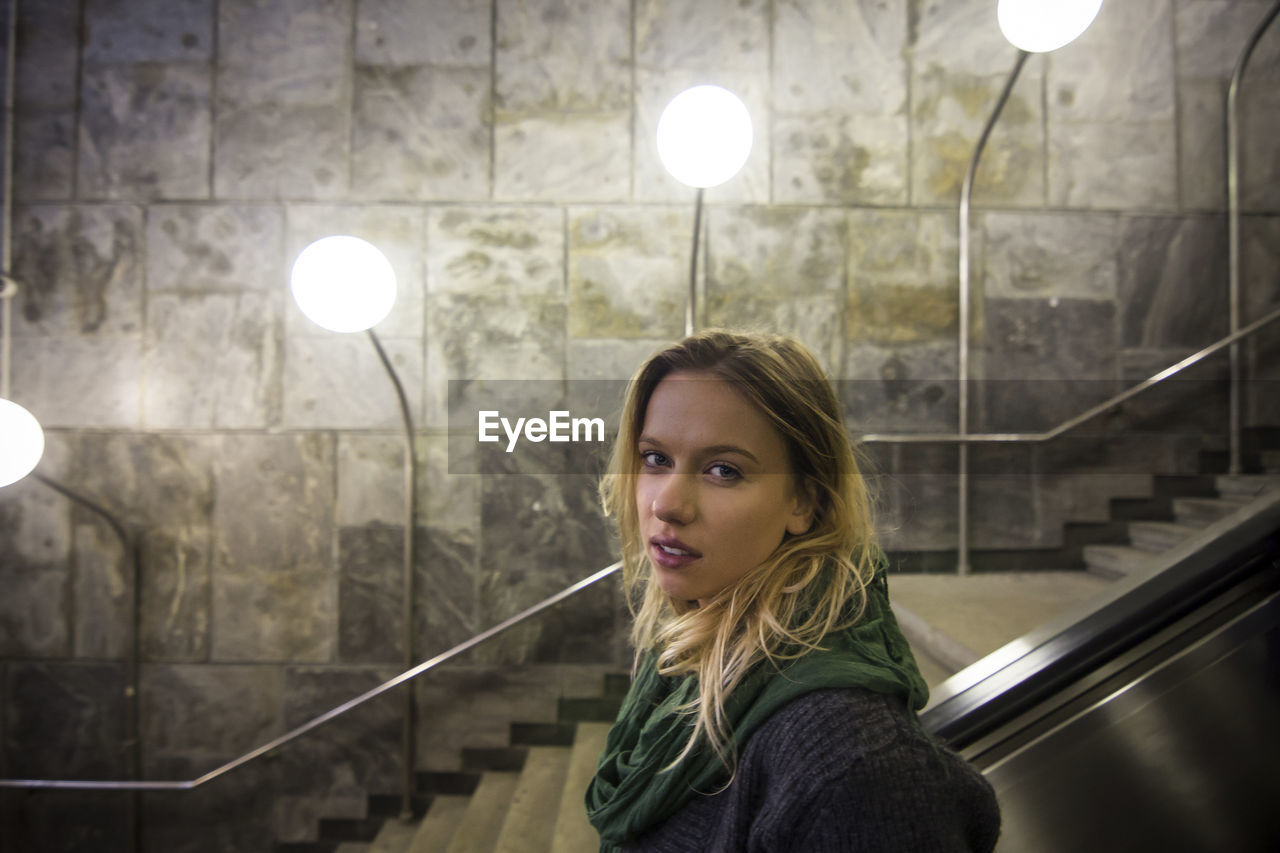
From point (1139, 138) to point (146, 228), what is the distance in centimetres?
414

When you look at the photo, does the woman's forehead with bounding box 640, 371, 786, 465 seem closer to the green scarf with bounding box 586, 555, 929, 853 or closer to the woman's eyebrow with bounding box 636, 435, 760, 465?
the woman's eyebrow with bounding box 636, 435, 760, 465

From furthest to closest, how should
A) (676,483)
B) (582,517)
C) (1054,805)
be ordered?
1. (582,517)
2. (1054,805)
3. (676,483)

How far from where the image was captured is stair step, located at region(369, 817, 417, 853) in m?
2.10

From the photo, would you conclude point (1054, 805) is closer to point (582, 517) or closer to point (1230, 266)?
point (582, 517)

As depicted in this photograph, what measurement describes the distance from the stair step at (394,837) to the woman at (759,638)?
1.95 meters

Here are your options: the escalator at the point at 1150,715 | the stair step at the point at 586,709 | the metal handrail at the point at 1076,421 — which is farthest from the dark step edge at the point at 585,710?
the escalator at the point at 1150,715

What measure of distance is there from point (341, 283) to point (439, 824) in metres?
1.94

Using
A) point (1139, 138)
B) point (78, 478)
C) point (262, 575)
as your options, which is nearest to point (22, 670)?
point (78, 478)

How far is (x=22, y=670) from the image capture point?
2400 millimetres

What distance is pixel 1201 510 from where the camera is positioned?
2139mm

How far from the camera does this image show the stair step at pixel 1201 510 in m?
2.06

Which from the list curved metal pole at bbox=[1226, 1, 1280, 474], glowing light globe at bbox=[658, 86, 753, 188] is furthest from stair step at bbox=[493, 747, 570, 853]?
curved metal pole at bbox=[1226, 1, 1280, 474]

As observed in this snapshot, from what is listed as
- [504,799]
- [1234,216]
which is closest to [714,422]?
[504,799]

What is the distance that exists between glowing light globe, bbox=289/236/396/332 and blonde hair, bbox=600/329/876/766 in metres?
1.46
